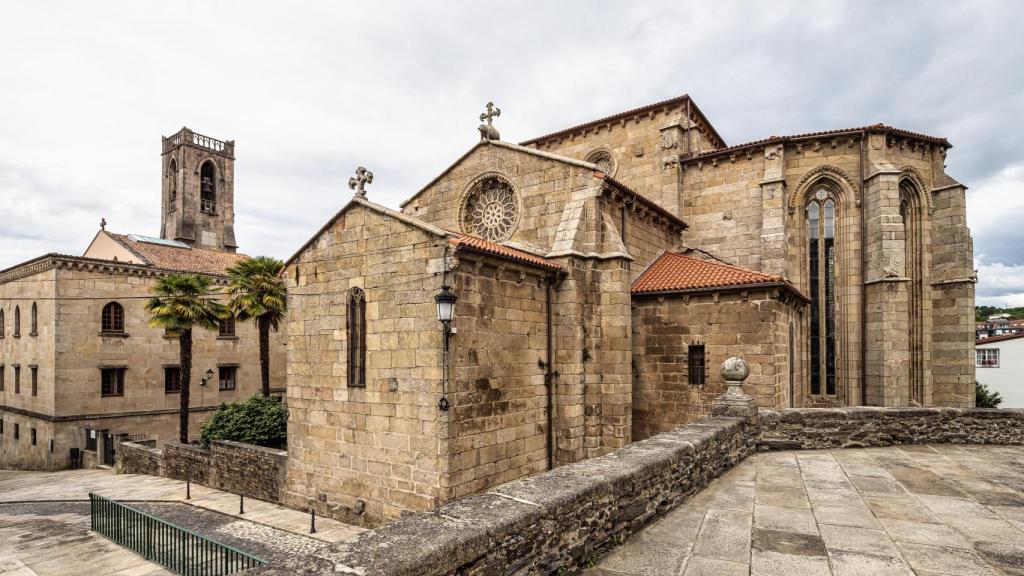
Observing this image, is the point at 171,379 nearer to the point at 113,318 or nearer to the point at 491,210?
the point at 113,318

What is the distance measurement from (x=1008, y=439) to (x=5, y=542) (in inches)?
828

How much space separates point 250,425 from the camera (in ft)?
57.9

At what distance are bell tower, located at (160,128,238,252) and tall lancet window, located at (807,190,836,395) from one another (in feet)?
141

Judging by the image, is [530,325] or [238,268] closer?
[530,325]

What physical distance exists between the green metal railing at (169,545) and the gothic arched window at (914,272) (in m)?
20.2

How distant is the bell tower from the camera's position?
4253cm

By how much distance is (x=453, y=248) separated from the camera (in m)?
10.4

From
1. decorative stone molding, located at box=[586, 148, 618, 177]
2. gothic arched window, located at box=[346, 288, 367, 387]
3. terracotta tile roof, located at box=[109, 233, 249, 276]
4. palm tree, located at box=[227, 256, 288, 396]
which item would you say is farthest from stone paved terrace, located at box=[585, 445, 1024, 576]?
terracotta tile roof, located at box=[109, 233, 249, 276]

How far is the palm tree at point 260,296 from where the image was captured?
20.6 m

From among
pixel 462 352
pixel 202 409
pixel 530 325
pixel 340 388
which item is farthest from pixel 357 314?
pixel 202 409

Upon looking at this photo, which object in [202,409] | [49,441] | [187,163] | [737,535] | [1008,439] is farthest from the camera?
[187,163]

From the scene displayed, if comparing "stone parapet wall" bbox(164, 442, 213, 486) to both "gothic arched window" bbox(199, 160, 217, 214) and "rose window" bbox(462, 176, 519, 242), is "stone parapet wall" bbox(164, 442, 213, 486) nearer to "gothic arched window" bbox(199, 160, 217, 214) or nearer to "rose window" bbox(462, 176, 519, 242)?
"rose window" bbox(462, 176, 519, 242)

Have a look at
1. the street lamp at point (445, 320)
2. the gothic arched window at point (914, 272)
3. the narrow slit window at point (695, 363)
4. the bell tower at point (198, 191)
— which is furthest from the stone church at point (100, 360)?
the gothic arched window at point (914, 272)

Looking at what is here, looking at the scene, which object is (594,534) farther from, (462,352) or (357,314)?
(357,314)
